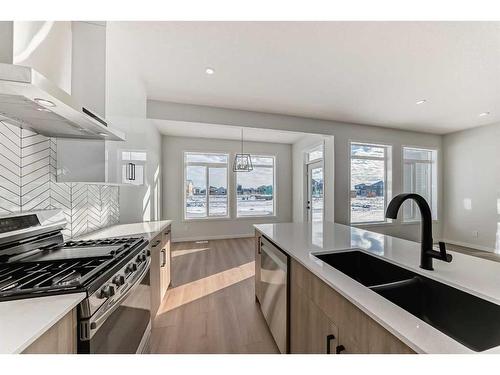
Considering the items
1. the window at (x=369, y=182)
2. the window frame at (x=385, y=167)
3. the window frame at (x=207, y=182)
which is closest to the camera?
the window frame at (x=385, y=167)

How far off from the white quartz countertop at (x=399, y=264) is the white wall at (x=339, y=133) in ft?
8.04

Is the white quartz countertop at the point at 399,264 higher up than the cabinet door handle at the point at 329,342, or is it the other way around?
the white quartz countertop at the point at 399,264

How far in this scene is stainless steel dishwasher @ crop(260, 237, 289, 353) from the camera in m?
1.45

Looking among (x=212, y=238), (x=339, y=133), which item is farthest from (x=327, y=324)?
(x=212, y=238)

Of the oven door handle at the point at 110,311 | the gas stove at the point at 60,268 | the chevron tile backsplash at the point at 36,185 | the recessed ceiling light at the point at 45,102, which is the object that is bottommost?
the oven door handle at the point at 110,311

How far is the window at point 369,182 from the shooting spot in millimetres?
4688

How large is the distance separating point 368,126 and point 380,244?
13.2ft

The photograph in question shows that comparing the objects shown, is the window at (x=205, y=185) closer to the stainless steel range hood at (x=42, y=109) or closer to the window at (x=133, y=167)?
the window at (x=133, y=167)

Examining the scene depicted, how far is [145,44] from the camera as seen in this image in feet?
6.70

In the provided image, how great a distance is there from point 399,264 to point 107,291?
147 centimetres

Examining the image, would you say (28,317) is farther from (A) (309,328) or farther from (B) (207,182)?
(B) (207,182)

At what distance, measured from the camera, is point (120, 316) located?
1099 millimetres

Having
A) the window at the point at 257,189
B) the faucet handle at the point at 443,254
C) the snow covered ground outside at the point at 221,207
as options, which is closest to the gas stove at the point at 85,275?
the faucet handle at the point at 443,254
